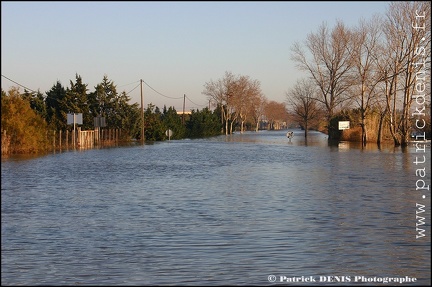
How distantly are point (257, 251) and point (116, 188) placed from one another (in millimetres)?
10192

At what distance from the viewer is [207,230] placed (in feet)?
37.2

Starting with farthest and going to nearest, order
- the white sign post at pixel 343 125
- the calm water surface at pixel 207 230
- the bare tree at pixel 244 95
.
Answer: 1. the bare tree at pixel 244 95
2. the white sign post at pixel 343 125
3. the calm water surface at pixel 207 230

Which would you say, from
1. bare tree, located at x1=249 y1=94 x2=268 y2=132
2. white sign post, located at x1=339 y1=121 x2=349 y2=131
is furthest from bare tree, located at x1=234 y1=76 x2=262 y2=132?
white sign post, located at x1=339 y1=121 x2=349 y2=131

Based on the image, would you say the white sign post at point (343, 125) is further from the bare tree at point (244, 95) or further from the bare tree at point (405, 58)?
the bare tree at point (244, 95)

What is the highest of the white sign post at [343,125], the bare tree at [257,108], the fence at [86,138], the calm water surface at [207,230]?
the bare tree at [257,108]

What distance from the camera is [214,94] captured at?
119 metres

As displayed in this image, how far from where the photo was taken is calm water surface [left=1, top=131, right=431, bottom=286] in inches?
326

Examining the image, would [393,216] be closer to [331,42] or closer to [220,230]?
[220,230]

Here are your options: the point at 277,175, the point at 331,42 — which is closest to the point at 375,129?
the point at 331,42

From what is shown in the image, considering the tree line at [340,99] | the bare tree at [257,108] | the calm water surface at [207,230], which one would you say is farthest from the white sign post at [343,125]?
the bare tree at [257,108]

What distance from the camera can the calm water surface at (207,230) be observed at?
8.29 m

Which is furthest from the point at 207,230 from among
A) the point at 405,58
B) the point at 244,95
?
the point at 244,95

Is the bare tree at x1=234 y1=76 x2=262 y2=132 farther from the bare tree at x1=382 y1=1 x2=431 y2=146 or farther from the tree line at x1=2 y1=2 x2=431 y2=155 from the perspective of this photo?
the bare tree at x1=382 y1=1 x2=431 y2=146

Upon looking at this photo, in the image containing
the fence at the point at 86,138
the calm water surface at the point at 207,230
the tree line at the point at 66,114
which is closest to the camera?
the calm water surface at the point at 207,230
